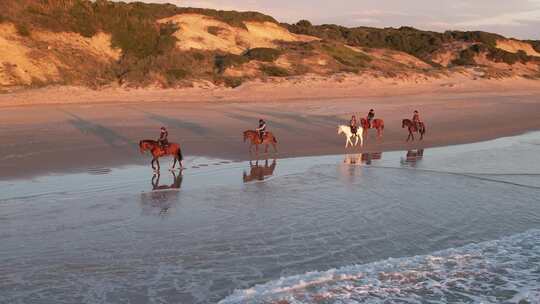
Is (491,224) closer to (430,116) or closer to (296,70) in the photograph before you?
(430,116)

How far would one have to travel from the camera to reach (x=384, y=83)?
43188 millimetres

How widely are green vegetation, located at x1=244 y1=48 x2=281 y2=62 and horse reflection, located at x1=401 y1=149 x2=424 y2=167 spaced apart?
82.0ft

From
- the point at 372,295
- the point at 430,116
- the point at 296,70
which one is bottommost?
the point at 372,295

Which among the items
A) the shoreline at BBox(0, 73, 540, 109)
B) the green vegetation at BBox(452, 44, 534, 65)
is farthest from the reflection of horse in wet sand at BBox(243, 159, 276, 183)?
the green vegetation at BBox(452, 44, 534, 65)

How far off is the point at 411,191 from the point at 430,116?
1701 cm

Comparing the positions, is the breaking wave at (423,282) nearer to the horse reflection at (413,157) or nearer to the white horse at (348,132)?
the horse reflection at (413,157)

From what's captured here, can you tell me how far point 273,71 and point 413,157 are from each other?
77.2 feet

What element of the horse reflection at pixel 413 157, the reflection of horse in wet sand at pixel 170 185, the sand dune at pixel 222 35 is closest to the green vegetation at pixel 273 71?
the sand dune at pixel 222 35

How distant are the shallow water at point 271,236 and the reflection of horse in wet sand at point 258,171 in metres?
0.12

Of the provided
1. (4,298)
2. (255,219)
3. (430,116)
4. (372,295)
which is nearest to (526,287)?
(372,295)

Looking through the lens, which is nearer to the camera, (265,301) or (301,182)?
(265,301)

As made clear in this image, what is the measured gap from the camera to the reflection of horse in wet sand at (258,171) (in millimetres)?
15242

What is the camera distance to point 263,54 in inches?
1736

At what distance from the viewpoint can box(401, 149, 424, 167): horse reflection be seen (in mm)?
17844
